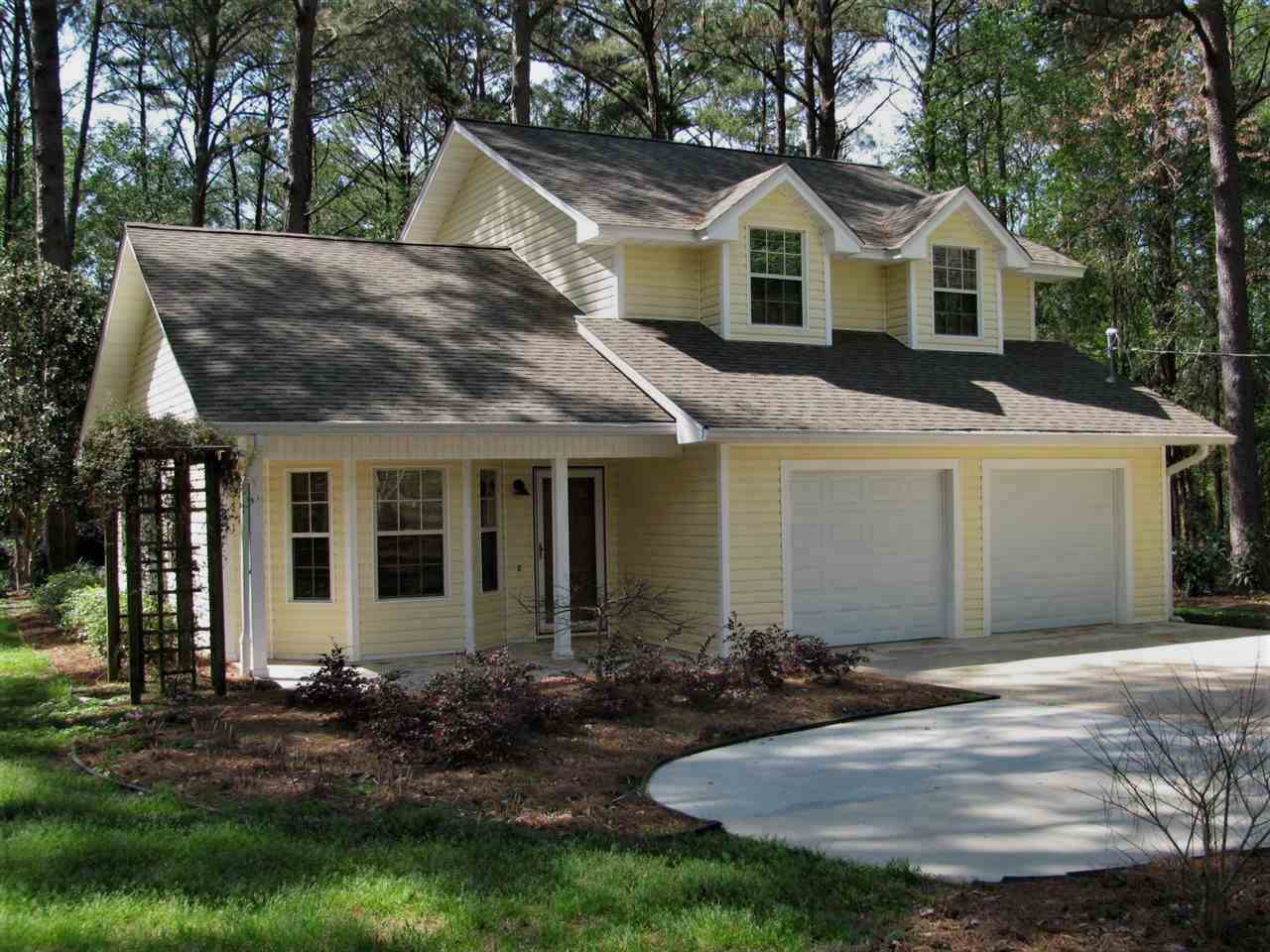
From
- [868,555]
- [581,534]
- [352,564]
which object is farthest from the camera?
[581,534]

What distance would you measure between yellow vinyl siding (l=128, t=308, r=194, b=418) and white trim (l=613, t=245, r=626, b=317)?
5.38m

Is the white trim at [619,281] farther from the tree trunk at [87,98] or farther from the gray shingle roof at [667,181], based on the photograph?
the tree trunk at [87,98]

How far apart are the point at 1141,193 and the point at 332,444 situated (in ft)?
72.5

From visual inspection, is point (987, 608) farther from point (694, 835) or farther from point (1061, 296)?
point (1061, 296)

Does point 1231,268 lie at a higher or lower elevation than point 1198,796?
higher

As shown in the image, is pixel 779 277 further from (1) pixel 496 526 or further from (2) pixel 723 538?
(1) pixel 496 526

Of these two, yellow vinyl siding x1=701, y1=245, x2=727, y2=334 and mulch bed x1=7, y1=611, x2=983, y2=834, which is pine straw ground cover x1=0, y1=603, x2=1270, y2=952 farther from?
yellow vinyl siding x1=701, y1=245, x2=727, y2=334

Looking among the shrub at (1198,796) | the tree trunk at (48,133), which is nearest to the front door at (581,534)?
the shrub at (1198,796)

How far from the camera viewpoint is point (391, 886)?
538 cm

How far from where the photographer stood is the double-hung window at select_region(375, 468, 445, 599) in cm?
1318

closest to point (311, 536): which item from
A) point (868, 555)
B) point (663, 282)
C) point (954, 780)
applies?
point (663, 282)

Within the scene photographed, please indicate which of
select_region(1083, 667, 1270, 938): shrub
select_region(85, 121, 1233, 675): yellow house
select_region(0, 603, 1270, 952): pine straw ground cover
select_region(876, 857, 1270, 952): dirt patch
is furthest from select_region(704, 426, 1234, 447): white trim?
select_region(876, 857, 1270, 952): dirt patch

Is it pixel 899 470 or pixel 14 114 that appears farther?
pixel 14 114

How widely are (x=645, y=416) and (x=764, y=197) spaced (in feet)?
13.6
